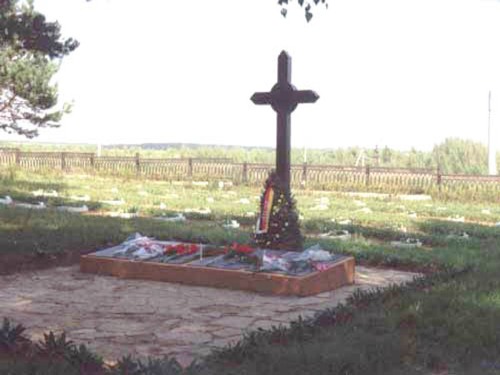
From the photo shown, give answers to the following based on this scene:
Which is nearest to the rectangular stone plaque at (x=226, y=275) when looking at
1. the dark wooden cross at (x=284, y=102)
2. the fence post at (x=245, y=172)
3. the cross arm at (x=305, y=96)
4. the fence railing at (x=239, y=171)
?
the dark wooden cross at (x=284, y=102)

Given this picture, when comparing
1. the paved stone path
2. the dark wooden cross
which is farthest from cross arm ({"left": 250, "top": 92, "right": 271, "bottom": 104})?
the paved stone path

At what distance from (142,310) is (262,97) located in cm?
367

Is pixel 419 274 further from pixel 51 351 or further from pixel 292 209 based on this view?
pixel 51 351

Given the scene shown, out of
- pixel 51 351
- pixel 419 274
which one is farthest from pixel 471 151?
pixel 51 351

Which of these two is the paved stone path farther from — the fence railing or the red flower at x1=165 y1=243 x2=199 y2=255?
the fence railing

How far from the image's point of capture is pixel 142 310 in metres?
5.31

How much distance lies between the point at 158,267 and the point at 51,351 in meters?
2.95

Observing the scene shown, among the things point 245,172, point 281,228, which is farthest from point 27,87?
point 281,228

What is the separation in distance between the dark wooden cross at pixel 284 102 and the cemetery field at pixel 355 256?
45.9 inches

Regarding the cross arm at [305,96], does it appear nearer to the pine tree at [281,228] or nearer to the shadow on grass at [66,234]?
the pine tree at [281,228]

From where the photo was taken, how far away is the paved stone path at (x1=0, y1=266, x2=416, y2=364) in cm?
439

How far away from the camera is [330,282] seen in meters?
6.45

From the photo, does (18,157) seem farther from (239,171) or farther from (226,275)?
(226,275)

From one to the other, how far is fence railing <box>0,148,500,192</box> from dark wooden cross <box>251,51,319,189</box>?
13952 millimetres
